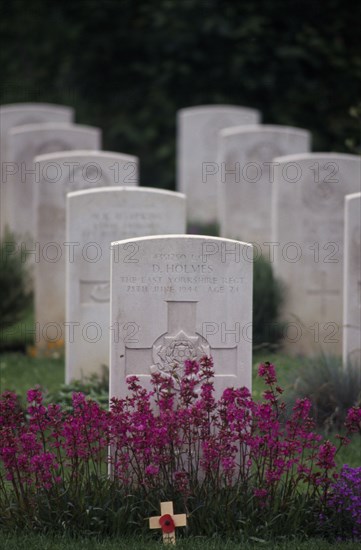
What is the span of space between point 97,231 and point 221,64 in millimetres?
10919

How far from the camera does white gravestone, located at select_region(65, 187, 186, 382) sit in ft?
25.9

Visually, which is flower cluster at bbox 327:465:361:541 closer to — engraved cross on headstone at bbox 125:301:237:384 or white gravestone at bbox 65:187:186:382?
engraved cross on headstone at bbox 125:301:237:384

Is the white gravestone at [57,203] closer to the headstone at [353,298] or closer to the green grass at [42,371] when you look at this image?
the green grass at [42,371]

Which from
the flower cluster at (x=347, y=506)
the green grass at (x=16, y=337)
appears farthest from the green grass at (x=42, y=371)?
the flower cluster at (x=347, y=506)

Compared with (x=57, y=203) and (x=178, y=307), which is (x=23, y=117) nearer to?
(x=57, y=203)

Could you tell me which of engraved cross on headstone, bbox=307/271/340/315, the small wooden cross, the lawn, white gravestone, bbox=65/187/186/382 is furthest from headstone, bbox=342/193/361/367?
the small wooden cross

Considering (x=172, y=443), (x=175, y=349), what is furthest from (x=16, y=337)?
(x=172, y=443)

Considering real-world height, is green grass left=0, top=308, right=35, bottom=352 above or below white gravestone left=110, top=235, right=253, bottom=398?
below

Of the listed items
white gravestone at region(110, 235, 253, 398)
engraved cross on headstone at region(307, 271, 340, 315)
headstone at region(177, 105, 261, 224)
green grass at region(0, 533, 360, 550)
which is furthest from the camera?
→ headstone at region(177, 105, 261, 224)

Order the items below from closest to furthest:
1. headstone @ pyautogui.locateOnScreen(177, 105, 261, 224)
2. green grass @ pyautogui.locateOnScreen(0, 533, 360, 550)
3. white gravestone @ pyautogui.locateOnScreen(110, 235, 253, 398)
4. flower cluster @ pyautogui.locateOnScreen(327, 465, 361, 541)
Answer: green grass @ pyautogui.locateOnScreen(0, 533, 360, 550)
flower cluster @ pyautogui.locateOnScreen(327, 465, 361, 541)
white gravestone @ pyautogui.locateOnScreen(110, 235, 253, 398)
headstone @ pyautogui.locateOnScreen(177, 105, 261, 224)

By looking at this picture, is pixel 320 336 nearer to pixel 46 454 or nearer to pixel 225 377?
pixel 225 377

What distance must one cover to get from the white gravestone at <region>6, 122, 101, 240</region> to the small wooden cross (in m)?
6.66

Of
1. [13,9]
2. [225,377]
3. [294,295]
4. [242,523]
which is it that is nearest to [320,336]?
[294,295]

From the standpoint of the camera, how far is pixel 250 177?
11.9 metres
